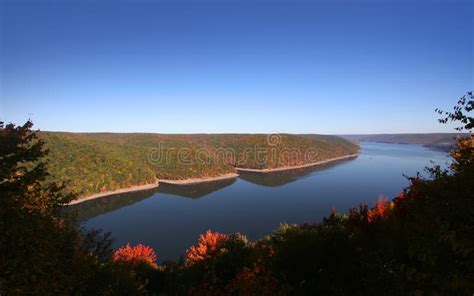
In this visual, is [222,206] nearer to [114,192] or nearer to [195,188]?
[195,188]

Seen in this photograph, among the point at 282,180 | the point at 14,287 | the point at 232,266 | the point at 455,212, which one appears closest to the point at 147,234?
the point at 232,266

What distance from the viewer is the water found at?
59625 mm

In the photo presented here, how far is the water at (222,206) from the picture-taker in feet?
196

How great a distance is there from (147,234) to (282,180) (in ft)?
236

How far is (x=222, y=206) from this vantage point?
81.2 m

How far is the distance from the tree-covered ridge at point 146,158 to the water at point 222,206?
9.01 meters

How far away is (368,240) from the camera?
16.4 m

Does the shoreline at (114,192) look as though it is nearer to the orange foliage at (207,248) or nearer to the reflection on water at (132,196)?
the reflection on water at (132,196)

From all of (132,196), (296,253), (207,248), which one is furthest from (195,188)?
(296,253)

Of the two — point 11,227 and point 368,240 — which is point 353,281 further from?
point 11,227

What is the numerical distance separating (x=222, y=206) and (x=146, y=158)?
222 ft

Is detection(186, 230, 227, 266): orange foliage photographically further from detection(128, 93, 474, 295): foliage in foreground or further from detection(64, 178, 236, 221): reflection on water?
detection(64, 178, 236, 221): reflection on water

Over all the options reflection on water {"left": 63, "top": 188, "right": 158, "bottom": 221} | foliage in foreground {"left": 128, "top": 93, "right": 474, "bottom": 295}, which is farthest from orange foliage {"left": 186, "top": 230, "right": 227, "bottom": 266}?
reflection on water {"left": 63, "top": 188, "right": 158, "bottom": 221}

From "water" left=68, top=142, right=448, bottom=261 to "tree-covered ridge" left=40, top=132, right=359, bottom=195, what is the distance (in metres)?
9.01
